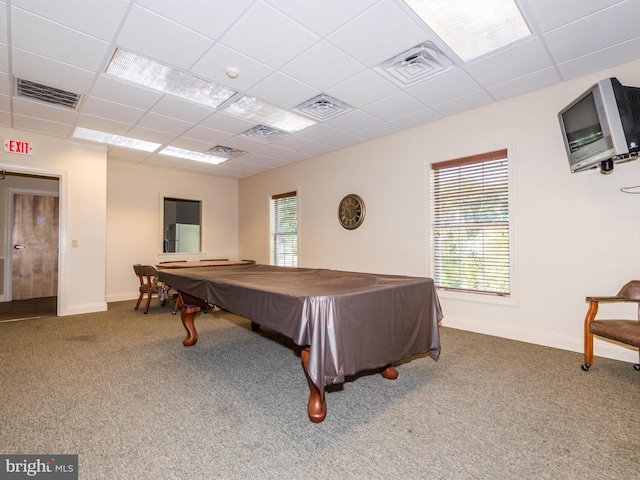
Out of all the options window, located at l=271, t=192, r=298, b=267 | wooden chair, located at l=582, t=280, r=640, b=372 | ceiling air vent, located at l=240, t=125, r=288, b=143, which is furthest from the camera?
window, located at l=271, t=192, r=298, b=267

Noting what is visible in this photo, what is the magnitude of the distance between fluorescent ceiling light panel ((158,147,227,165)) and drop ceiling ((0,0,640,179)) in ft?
3.78

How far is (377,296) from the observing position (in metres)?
2.00

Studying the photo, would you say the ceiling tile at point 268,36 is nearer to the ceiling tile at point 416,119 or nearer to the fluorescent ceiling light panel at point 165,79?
the fluorescent ceiling light panel at point 165,79

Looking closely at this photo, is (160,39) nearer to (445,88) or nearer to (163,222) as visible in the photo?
(445,88)

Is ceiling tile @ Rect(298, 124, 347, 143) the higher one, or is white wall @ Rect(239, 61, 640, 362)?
Answer: ceiling tile @ Rect(298, 124, 347, 143)

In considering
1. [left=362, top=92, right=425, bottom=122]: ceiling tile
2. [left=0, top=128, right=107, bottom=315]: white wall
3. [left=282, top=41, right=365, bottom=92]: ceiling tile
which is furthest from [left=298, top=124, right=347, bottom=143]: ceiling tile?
[left=0, top=128, right=107, bottom=315]: white wall

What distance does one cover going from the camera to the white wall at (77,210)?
459cm

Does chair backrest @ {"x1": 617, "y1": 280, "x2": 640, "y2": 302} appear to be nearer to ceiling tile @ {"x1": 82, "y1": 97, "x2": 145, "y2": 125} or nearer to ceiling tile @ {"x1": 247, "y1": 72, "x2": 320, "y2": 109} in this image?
ceiling tile @ {"x1": 247, "y1": 72, "x2": 320, "y2": 109}

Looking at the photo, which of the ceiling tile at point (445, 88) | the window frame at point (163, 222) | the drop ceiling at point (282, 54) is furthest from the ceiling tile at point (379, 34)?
the window frame at point (163, 222)

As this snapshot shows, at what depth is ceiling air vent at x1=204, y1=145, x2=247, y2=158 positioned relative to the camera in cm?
536

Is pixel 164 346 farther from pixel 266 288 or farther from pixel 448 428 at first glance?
pixel 448 428

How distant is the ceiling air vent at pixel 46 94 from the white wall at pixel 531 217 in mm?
3833

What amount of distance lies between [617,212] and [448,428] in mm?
2688

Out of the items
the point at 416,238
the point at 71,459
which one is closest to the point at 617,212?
the point at 416,238
